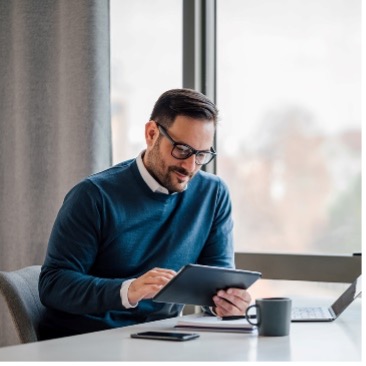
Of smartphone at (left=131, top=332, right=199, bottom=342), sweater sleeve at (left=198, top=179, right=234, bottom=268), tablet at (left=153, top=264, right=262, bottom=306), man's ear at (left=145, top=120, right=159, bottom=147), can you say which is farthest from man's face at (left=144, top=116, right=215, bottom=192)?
smartphone at (left=131, top=332, right=199, bottom=342)

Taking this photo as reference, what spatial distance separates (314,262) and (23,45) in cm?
149

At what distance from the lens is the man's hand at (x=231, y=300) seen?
2.04 m

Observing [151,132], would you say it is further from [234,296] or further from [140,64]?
[140,64]

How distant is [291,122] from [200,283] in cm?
120

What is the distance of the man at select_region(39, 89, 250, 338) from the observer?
7.01ft

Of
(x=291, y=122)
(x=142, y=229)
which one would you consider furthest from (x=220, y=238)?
(x=291, y=122)

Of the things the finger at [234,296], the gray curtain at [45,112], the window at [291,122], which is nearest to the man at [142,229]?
the finger at [234,296]

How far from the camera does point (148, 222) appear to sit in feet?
7.90

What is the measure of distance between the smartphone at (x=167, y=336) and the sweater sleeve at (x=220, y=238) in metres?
0.75

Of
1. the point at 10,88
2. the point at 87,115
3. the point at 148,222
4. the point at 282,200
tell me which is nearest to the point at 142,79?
the point at 87,115

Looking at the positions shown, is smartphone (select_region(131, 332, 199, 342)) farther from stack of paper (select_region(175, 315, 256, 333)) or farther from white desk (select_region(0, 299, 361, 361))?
stack of paper (select_region(175, 315, 256, 333))

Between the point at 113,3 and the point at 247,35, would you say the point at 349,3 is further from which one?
the point at 113,3

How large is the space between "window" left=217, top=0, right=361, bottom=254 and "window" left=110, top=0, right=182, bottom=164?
212 mm

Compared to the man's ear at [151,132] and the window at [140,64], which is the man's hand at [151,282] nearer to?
the man's ear at [151,132]
